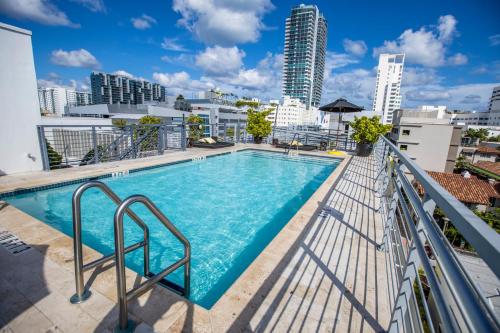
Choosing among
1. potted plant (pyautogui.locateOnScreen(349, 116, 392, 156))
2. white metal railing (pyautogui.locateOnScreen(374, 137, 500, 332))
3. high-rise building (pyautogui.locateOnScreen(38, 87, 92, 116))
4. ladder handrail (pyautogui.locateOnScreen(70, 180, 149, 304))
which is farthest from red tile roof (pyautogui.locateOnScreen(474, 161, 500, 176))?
high-rise building (pyautogui.locateOnScreen(38, 87, 92, 116))

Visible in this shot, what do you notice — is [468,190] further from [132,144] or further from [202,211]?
[132,144]

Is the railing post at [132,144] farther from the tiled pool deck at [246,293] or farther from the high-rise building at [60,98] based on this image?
the high-rise building at [60,98]

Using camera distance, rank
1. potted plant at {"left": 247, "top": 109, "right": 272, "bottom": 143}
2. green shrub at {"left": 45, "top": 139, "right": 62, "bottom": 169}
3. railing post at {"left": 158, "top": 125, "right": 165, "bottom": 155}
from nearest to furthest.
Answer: green shrub at {"left": 45, "top": 139, "right": 62, "bottom": 169} < railing post at {"left": 158, "top": 125, "right": 165, "bottom": 155} < potted plant at {"left": 247, "top": 109, "right": 272, "bottom": 143}

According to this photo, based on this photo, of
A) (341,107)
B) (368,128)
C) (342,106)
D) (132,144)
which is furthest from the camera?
(341,107)

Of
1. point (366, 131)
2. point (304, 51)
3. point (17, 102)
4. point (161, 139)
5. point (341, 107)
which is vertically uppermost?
point (304, 51)

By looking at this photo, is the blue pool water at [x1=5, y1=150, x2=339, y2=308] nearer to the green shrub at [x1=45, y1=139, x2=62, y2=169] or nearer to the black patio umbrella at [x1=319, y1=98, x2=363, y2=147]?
the green shrub at [x1=45, y1=139, x2=62, y2=169]

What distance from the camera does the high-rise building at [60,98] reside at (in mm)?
87250

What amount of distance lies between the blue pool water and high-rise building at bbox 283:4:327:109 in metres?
110

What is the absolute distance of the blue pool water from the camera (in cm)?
327

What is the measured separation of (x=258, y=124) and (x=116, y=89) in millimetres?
105462

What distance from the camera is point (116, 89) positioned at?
9731 centimetres

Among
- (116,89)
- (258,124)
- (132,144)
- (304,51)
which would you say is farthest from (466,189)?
(116,89)

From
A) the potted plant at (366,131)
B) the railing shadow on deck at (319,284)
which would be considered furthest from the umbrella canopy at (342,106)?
the railing shadow on deck at (319,284)

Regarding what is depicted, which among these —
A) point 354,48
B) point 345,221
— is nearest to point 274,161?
point 345,221
